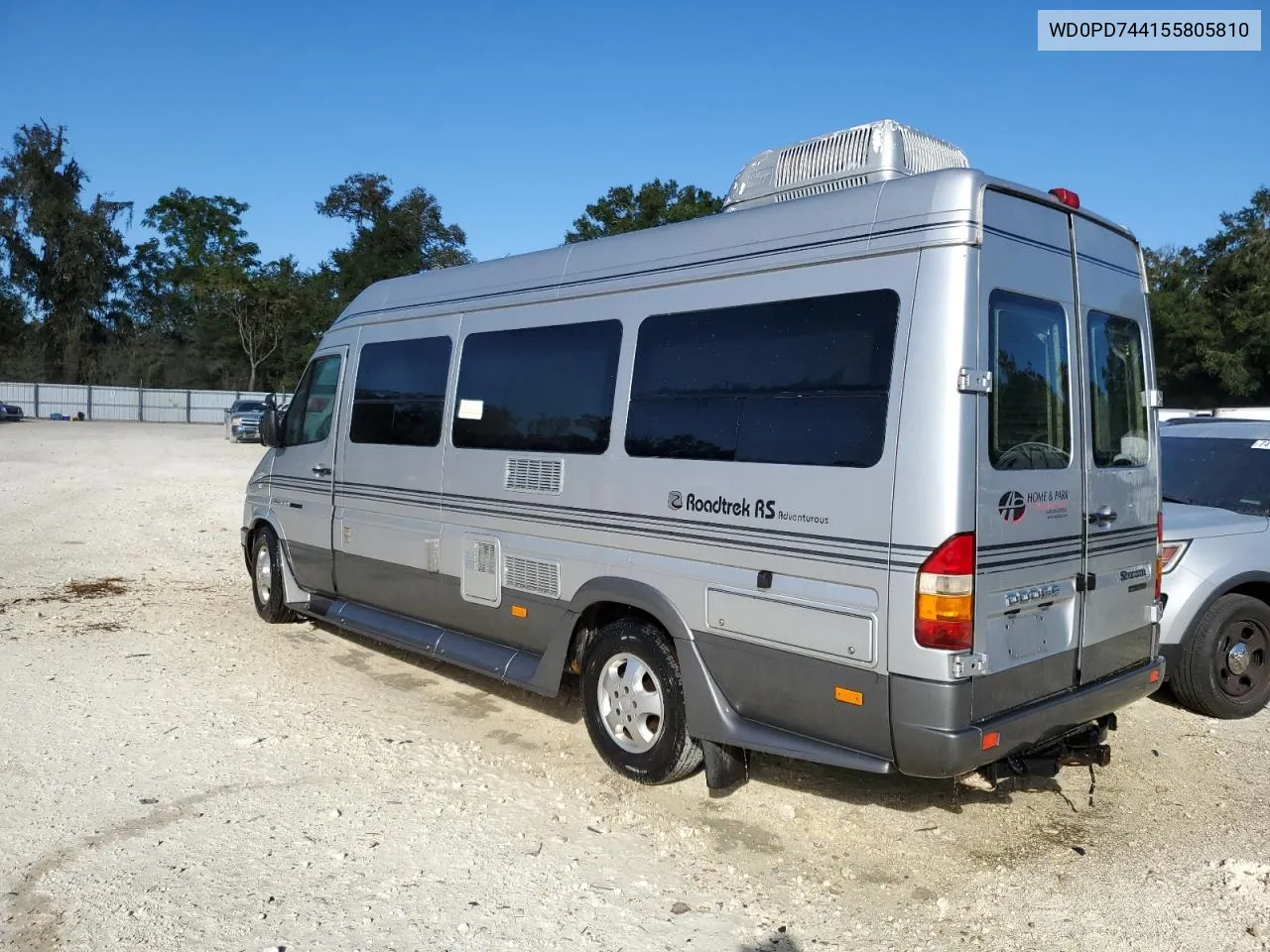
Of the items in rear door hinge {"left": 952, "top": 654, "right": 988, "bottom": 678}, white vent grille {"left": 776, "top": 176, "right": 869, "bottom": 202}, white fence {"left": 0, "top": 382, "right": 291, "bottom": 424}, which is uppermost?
white fence {"left": 0, "top": 382, "right": 291, "bottom": 424}

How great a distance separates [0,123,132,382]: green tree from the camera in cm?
6181

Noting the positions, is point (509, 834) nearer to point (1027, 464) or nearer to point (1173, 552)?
point (1027, 464)

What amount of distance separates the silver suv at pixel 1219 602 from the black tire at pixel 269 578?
6519mm

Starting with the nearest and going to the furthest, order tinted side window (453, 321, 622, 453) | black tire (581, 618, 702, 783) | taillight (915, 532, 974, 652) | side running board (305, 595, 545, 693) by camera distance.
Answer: taillight (915, 532, 974, 652), black tire (581, 618, 702, 783), tinted side window (453, 321, 622, 453), side running board (305, 595, 545, 693)

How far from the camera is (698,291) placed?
15.9 feet

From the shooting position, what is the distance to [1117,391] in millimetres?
4844

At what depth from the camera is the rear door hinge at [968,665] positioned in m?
3.82

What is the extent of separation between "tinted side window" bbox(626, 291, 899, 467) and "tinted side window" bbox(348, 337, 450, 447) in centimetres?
191

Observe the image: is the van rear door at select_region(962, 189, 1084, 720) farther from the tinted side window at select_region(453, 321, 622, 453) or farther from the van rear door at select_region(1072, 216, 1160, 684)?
the tinted side window at select_region(453, 321, 622, 453)

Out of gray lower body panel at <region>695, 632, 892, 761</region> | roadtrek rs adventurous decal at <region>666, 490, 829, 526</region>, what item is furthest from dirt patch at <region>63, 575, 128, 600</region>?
gray lower body panel at <region>695, 632, 892, 761</region>

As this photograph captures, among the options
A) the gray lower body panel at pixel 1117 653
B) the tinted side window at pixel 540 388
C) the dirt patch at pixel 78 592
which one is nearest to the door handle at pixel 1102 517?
the gray lower body panel at pixel 1117 653

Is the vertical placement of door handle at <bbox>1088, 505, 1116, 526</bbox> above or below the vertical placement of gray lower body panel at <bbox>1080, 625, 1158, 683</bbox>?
above

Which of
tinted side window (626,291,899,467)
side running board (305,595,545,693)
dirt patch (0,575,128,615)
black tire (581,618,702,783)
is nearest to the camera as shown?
tinted side window (626,291,899,467)

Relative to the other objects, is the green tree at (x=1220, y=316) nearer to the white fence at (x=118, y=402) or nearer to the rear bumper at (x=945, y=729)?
the rear bumper at (x=945, y=729)
